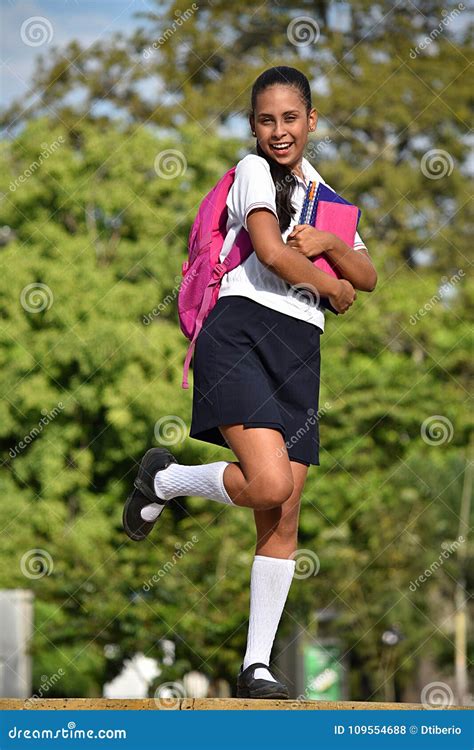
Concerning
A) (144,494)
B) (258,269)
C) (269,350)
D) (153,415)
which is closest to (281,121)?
(258,269)

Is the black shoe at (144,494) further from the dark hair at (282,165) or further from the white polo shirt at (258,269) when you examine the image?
the dark hair at (282,165)

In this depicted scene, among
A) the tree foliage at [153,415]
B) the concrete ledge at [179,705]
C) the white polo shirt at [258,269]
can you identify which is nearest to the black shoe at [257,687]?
the concrete ledge at [179,705]

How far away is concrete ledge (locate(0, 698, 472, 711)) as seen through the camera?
419 cm

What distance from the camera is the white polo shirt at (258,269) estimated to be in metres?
4.85

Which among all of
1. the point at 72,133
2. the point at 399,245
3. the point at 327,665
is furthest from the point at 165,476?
the point at 399,245

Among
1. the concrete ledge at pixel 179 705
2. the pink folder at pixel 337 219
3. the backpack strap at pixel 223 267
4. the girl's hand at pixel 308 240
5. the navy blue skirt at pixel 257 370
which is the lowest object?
the concrete ledge at pixel 179 705

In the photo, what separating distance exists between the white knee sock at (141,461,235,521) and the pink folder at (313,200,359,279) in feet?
2.77

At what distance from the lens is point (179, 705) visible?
4.24 m

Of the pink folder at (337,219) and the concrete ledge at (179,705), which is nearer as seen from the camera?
the concrete ledge at (179,705)

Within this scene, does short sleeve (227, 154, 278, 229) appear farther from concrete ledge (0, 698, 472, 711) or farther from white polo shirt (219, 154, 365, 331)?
concrete ledge (0, 698, 472, 711)

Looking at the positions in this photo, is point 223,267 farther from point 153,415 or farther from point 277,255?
point 153,415

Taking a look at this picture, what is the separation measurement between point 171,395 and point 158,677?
6.09 meters

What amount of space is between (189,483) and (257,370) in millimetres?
539

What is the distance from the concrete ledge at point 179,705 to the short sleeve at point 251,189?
1629 millimetres
